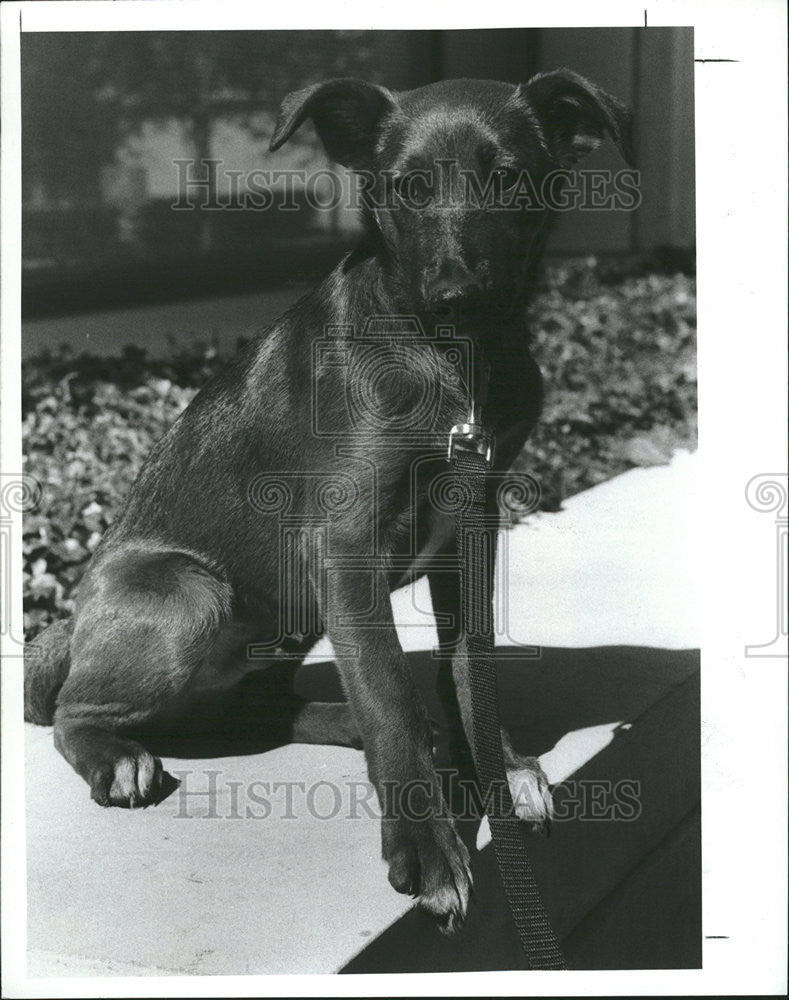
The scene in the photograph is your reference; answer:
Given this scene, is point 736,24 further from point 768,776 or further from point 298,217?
point 768,776

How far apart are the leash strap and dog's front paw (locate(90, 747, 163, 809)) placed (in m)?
0.79

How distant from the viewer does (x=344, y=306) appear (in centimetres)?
249

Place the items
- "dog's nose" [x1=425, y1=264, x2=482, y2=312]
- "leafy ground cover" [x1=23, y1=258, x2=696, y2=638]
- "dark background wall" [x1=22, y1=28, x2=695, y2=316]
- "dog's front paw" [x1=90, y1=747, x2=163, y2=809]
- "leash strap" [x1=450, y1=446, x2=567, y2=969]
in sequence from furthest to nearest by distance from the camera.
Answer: "leafy ground cover" [x1=23, y1=258, x2=696, y2=638]
"dark background wall" [x1=22, y1=28, x2=695, y2=316]
"dog's front paw" [x1=90, y1=747, x2=163, y2=809]
"dog's nose" [x1=425, y1=264, x2=482, y2=312]
"leash strap" [x1=450, y1=446, x2=567, y2=969]

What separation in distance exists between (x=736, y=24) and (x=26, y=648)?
2.25 m

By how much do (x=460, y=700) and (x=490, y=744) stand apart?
44cm

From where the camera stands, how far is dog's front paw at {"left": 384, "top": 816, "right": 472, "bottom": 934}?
2242mm

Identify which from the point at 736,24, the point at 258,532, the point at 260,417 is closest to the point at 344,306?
the point at 260,417

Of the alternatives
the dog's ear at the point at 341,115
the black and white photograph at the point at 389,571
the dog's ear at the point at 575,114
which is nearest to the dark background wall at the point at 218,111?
the black and white photograph at the point at 389,571

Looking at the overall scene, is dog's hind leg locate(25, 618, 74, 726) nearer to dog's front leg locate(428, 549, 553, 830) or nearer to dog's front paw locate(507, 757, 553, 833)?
dog's front leg locate(428, 549, 553, 830)

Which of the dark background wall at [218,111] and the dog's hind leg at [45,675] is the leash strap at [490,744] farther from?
the dog's hind leg at [45,675]

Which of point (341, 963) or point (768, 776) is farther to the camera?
point (768, 776)

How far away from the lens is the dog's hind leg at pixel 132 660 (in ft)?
8.36

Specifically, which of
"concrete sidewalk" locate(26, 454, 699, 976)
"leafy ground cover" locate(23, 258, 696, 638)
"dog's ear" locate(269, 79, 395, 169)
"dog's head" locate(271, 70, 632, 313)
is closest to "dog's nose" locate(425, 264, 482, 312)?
"dog's head" locate(271, 70, 632, 313)

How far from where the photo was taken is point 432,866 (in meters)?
2.26
